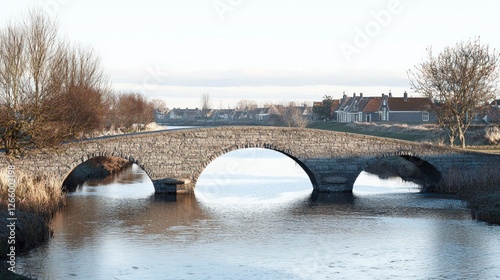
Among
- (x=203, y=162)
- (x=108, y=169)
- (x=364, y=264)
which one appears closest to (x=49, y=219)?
(x=203, y=162)

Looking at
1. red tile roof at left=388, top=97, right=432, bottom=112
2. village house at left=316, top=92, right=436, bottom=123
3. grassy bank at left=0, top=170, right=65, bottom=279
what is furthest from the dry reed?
red tile roof at left=388, top=97, right=432, bottom=112

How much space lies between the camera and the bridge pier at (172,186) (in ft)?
139

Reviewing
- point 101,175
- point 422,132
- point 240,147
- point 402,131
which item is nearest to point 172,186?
point 240,147

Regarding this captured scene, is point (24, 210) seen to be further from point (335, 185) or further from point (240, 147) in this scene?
point (335, 185)

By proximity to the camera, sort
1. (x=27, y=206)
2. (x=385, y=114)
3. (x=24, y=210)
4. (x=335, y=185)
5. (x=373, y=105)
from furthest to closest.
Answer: (x=373, y=105) → (x=385, y=114) → (x=335, y=185) → (x=27, y=206) → (x=24, y=210)

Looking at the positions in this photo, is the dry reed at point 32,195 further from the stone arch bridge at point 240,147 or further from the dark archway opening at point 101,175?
the dark archway opening at point 101,175

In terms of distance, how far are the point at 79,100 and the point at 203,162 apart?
13.3m

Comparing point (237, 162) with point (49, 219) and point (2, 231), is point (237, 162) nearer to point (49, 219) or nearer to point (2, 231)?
point (49, 219)

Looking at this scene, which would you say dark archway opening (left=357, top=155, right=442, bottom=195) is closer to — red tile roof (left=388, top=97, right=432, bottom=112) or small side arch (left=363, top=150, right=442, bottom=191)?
small side arch (left=363, top=150, right=442, bottom=191)

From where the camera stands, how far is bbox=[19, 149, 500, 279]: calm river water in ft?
79.7

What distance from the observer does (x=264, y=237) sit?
100 feet

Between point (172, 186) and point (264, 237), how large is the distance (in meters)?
13.3

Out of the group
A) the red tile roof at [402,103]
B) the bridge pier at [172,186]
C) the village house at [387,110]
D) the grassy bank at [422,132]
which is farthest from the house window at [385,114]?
the bridge pier at [172,186]

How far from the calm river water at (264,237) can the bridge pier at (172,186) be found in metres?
0.88
